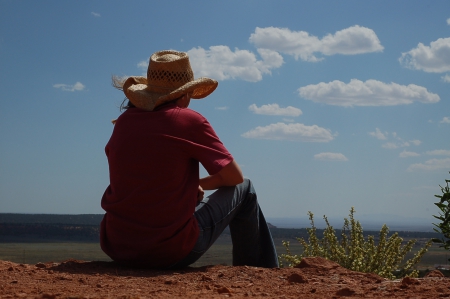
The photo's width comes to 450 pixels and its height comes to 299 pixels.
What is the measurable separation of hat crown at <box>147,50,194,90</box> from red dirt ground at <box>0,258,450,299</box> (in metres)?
1.33

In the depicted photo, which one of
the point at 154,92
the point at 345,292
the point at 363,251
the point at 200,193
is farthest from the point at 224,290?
the point at 363,251

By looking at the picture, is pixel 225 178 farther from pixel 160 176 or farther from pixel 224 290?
pixel 224 290

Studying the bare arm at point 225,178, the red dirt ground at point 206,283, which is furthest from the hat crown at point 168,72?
the red dirt ground at point 206,283

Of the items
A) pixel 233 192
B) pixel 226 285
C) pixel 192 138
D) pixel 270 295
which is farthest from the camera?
pixel 233 192

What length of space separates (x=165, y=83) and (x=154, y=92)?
0.12 m

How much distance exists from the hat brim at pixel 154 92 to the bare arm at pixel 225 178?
619 mm

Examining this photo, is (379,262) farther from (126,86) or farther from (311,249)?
(126,86)

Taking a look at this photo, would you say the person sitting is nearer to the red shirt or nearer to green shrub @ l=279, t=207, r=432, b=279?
the red shirt

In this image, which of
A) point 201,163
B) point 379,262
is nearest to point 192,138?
point 201,163

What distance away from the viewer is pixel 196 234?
4207mm

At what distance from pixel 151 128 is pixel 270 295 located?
1.38m

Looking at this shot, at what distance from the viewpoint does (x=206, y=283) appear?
12.3 feet

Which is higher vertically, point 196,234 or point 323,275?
point 196,234

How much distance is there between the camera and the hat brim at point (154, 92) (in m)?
4.26
